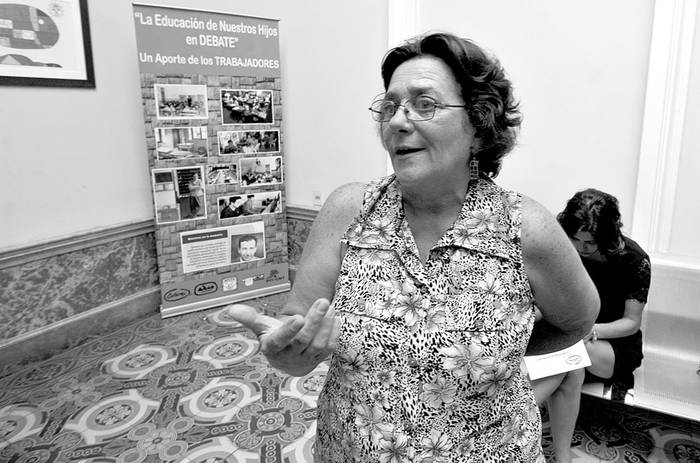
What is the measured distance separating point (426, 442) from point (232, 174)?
318cm

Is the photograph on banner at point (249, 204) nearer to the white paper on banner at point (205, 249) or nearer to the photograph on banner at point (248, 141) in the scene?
the white paper on banner at point (205, 249)

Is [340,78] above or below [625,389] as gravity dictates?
above

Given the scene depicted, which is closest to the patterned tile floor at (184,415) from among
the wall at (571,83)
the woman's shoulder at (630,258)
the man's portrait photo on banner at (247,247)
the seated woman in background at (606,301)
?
the seated woman in background at (606,301)

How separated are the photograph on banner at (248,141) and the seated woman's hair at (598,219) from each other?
249 cm

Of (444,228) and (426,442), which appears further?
(444,228)

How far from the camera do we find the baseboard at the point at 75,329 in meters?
3.05

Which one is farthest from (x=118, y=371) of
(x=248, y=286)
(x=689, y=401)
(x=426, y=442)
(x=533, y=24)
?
(x=533, y=24)

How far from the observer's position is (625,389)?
2.15 m

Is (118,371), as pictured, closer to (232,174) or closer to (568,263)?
(232,174)

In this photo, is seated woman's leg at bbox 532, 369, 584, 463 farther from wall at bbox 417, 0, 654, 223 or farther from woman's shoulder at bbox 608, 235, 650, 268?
wall at bbox 417, 0, 654, 223

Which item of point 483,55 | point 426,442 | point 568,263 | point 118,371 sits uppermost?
point 483,55

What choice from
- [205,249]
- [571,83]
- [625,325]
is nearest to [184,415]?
[205,249]

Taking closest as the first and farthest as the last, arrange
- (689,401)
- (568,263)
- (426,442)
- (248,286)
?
(426,442) < (568,263) < (689,401) < (248,286)

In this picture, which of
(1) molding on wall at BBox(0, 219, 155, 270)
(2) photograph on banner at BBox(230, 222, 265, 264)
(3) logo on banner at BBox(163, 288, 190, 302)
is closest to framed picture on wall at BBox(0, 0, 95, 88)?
(1) molding on wall at BBox(0, 219, 155, 270)
